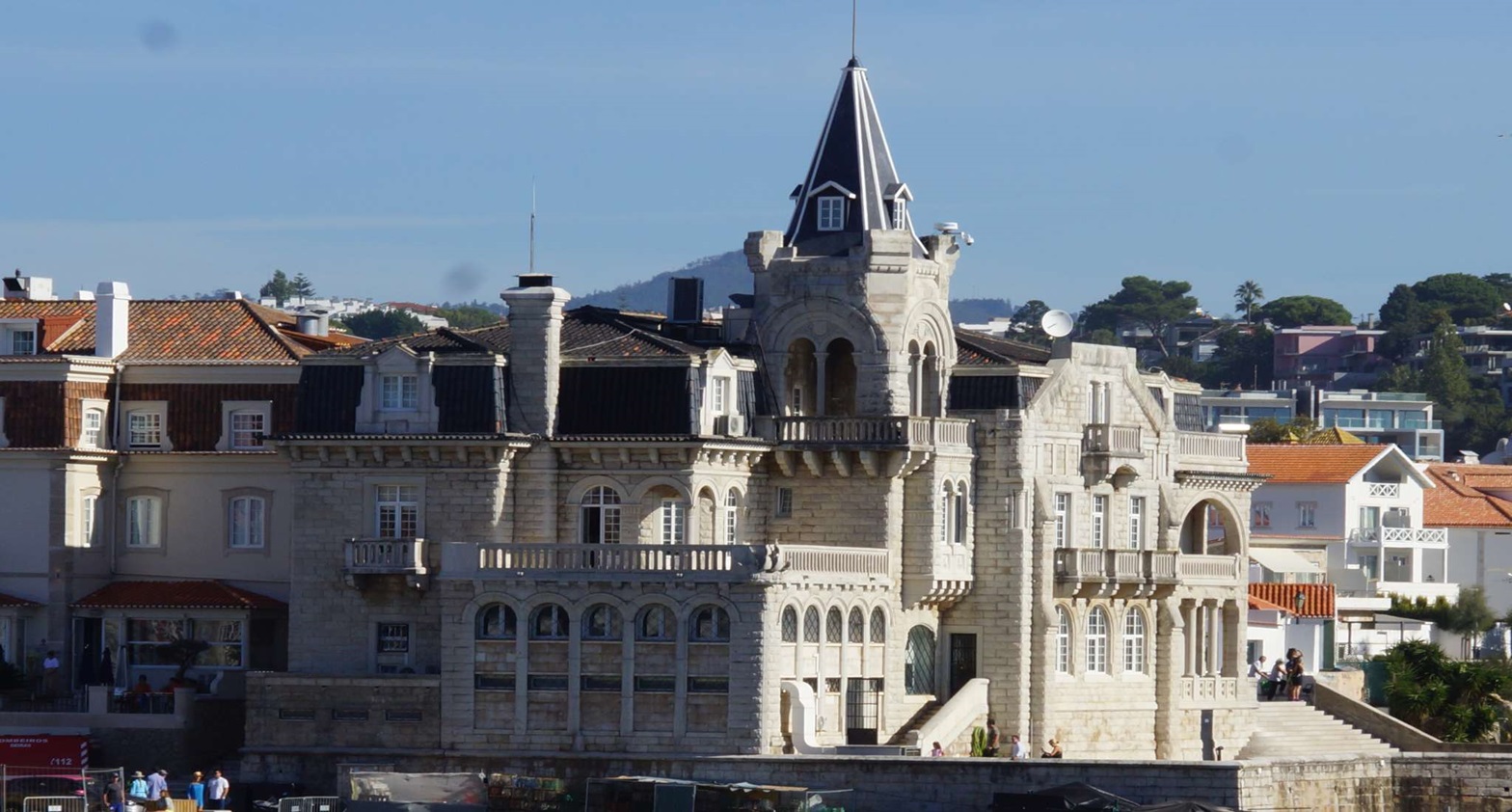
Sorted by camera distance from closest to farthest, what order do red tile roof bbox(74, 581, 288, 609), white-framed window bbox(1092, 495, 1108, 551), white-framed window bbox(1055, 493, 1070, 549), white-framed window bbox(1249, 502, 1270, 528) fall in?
red tile roof bbox(74, 581, 288, 609), white-framed window bbox(1055, 493, 1070, 549), white-framed window bbox(1092, 495, 1108, 551), white-framed window bbox(1249, 502, 1270, 528)

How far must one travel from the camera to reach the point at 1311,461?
4801 inches

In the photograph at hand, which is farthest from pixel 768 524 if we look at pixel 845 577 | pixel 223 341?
pixel 223 341

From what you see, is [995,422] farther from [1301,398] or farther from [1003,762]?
[1301,398]

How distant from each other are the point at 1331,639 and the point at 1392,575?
23395 mm

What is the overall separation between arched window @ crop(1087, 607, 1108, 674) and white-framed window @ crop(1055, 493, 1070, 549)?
2012 mm

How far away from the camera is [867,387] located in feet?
252

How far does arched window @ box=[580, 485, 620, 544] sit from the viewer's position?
7506 centimetres

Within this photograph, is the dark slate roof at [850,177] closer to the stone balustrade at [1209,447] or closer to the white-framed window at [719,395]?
the white-framed window at [719,395]

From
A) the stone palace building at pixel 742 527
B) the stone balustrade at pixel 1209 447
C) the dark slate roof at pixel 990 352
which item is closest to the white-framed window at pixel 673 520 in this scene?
the stone palace building at pixel 742 527

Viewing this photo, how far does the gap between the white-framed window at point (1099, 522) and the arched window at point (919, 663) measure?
5346 mm

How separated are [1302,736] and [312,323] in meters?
26.8

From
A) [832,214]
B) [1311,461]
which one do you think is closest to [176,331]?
[832,214]

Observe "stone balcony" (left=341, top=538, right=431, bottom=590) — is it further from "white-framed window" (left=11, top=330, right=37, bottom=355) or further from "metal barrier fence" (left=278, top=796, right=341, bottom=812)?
"white-framed window" (left=11, top=330, right=37, bottom=355)

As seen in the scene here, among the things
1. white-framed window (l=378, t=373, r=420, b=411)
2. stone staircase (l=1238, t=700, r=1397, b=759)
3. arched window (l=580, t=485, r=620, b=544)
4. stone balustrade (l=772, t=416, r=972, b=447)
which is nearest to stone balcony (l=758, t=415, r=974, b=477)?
stone balustrade (l=772, t=416, r=972, b=447)
